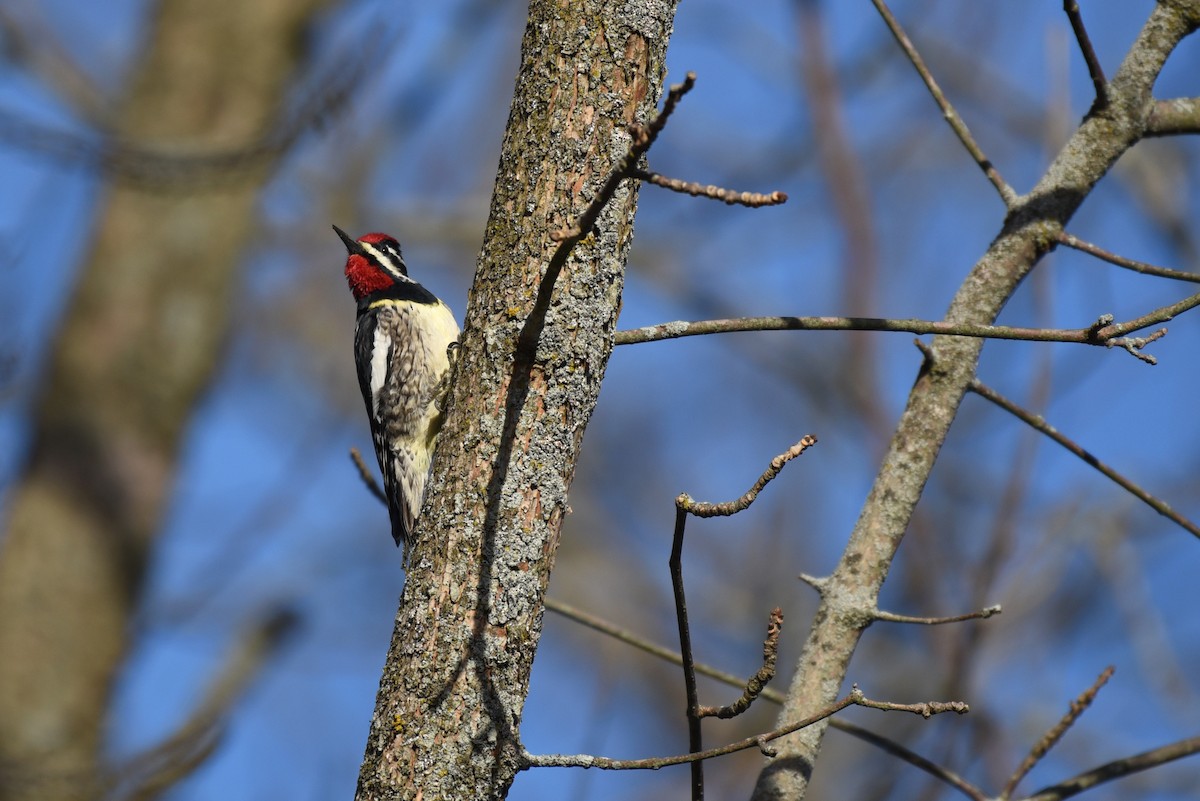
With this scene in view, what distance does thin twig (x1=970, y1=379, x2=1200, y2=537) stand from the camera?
227 centimetres

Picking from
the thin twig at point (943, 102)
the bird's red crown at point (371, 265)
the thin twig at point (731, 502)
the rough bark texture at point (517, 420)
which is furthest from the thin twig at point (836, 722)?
the bird's red crown at point (371, 265)

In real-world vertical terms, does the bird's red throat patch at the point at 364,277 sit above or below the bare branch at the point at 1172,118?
above

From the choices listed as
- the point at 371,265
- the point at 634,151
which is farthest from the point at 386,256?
the point at 634,151

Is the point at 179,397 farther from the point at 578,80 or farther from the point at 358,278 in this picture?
the point at 578,80

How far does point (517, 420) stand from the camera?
1.95 m

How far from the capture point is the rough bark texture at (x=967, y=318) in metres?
2.31

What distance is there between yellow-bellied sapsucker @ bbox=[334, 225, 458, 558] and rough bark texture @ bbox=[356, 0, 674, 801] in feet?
6.59

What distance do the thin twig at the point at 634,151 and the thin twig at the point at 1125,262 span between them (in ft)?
3.76

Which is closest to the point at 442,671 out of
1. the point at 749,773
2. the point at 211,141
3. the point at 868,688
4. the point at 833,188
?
the point at 833,188

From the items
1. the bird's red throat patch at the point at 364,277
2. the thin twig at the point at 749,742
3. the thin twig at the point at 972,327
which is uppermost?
the bird's red throat patch at the point at 364,277

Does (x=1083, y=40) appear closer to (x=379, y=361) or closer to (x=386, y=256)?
(x=379, y=361)

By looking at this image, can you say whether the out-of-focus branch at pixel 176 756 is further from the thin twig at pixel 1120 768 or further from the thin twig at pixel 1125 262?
the thin twig at pixel 1125 262

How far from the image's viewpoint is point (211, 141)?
21.9 feet

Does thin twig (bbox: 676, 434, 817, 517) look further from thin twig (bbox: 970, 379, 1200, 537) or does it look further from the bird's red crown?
the bird's red crown
